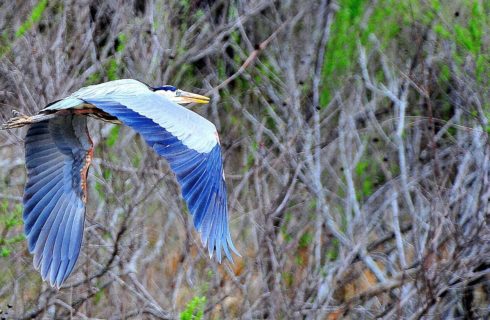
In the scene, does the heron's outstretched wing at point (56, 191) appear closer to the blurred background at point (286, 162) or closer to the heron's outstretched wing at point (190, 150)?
the blurred background at point (286, 162)

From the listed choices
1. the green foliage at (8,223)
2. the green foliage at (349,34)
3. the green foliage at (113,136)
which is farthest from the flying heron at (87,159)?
the green foliage at (349,34)

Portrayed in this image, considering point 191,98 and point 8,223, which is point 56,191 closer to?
point 8,223

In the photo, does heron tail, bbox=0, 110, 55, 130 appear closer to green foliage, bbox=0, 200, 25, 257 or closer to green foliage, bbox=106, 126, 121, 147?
green foliage, bbox=0, 200, 25, 257

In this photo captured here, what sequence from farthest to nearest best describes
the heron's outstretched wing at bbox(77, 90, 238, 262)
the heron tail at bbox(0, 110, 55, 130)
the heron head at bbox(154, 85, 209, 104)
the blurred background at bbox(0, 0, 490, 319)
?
the heron head at bbox(154, 85, 209, 104), the blurred background at bbox(0, 0, 490, 319), the heron tail at bbox(0, 110, 55, 130), the heron's outstretched wing at bbox(77, 90, 238, 262)

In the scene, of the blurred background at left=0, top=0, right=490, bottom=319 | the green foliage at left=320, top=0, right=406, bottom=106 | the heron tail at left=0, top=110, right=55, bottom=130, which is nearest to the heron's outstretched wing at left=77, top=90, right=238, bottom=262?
the heron tail at left=0, top=110, right=55, bottom=130

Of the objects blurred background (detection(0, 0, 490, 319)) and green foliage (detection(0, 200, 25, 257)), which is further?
blurred background (detection(0, 0, 490, 319))

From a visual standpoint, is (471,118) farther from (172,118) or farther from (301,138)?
(172,118)

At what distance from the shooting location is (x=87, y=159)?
6191mm

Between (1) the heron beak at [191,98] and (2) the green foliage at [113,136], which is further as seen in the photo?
(2) the green foliage at [113,136]

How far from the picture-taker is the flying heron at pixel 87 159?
17.6 ft

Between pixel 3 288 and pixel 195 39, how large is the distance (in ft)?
7.86

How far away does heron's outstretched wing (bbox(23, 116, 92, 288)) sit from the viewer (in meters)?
5.87

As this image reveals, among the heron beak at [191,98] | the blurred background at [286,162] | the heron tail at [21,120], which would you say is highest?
the heron tail at [21,120]

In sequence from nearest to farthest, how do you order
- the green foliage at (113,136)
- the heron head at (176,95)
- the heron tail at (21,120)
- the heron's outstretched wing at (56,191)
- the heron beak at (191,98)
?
1. the heron tail at (21,120)
2. the heron's outstretched wing at (56,191)
3. the heron head at (176,95)
4. the heron beak at (191,98)
5. the green foliage at (113,136)
